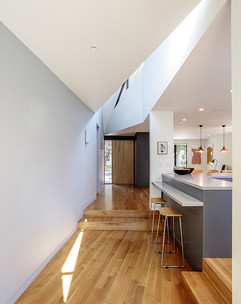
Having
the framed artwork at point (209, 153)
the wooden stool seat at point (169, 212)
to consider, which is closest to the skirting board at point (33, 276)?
the wooden stool seat at point (169, 212)

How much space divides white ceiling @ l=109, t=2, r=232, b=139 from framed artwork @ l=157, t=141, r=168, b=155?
2.59ft

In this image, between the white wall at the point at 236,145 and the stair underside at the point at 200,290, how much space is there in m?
0.49

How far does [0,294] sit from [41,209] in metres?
0.97

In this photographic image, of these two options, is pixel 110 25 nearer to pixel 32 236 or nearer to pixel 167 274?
pixel 32 236

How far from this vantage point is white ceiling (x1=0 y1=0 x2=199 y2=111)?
176cm

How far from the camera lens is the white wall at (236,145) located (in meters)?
1.30

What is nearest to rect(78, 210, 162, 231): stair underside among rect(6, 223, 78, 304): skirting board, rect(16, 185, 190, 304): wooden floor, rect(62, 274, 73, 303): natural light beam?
rect(16, 185, 190, 304): wooden floor

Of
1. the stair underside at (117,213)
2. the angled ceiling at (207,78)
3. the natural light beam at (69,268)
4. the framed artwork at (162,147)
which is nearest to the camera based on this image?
the angled ceiling at (207,78)

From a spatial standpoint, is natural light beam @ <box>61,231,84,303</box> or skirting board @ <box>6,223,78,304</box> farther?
natural light beam @ <box>61,231,84,303</box>

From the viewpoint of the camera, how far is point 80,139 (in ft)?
15.3

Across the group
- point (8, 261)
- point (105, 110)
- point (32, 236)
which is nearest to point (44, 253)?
point (32, 236)

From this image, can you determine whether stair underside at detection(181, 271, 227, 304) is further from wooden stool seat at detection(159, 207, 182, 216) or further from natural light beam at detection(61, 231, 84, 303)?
natural light beam at detection(61, 231, 84, 303)

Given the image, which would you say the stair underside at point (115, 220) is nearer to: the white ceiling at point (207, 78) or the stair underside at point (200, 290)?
the stair underside at point (200, 290)

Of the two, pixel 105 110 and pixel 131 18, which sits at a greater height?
pixel 105 110
